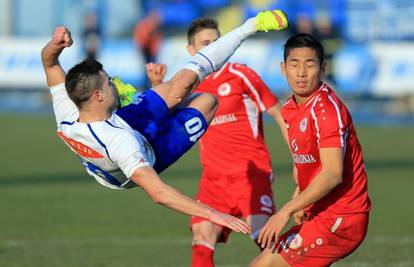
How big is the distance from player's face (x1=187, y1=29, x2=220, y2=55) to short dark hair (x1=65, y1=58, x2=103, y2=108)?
1996 mm

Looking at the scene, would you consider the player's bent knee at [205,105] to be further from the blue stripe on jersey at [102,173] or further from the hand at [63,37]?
the hand at [63,37]

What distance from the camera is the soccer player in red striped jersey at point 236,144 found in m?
9.63

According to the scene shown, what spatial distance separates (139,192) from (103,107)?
974 centimetres

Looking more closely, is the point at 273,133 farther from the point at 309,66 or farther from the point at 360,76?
the point at 309,66

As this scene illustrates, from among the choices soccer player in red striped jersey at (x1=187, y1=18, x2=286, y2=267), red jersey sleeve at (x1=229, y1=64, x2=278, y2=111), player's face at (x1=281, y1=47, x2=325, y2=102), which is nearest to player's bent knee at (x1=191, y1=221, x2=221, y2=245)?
soccer player in red striped jersey at (x1=187, y1=18, x2=286, y2=267)

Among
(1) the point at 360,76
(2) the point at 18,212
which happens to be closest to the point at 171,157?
(2) the point at 18,212

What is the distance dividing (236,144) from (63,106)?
225 centimetres

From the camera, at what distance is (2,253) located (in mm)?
11352

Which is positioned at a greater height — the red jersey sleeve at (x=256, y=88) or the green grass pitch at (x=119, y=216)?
the red jersey sleeve at (x=256, y=88)

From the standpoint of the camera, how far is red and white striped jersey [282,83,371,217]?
7180 millimetres

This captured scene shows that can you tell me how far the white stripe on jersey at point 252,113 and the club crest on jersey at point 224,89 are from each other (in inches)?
6.5

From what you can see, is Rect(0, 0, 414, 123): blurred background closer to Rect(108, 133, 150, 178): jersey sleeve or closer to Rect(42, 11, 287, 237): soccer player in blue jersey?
Rect(42, 11, 287, 237): soccer player in blue jersey

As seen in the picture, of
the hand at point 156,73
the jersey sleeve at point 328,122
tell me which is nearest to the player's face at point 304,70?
the jersey sleeve at point 328,122

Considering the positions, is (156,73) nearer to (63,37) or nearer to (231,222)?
(63,37)
